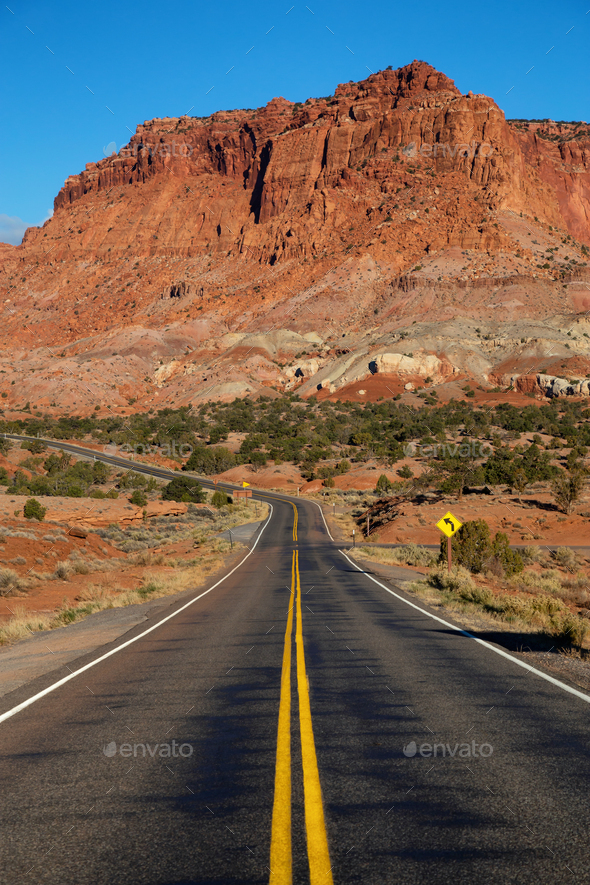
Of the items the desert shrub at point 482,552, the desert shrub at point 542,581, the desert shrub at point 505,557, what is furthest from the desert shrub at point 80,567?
the desert shrub at point 542,581

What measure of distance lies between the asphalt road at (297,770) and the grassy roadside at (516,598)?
7.67 feet

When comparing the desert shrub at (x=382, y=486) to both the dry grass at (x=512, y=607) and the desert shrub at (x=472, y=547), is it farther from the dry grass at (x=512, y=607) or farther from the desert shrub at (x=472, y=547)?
the dry grass at (x=512, y=607)

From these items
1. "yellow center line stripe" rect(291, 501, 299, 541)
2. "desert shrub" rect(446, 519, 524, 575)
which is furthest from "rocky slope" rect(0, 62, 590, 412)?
"desert shrub" rect(446, 519, 524, 575)

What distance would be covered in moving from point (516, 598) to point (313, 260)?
11568 cm

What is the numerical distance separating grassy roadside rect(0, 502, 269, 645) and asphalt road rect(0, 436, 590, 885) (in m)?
6.15

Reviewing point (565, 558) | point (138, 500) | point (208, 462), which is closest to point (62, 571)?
point (565, 558)

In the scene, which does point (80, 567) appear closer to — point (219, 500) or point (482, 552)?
point (482, 552)

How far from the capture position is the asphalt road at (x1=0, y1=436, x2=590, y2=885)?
347 centimetres

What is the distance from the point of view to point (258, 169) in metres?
147

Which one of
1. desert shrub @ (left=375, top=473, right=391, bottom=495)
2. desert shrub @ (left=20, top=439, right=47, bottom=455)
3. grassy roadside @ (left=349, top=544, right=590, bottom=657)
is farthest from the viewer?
desert shrub @ (left=20, top=439, right=47, bottom=455)

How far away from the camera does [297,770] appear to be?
470cm

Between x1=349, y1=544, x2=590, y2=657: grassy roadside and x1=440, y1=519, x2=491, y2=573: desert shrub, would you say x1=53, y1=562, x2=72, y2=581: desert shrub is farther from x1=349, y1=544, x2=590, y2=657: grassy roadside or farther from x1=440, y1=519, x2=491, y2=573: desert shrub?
x1=440, y1=519, x2=491, y2=573: desert shrub

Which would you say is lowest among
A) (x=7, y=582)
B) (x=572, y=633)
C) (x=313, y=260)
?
(x=7, y=582)

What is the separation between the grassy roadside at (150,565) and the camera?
14.6 m
